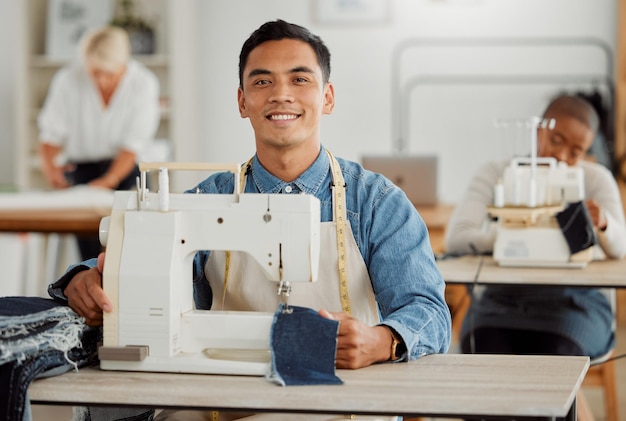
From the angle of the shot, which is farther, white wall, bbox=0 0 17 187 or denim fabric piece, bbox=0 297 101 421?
white wall, bbox=0 0 17 187

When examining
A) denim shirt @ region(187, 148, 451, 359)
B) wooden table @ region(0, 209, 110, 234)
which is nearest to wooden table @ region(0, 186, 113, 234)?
wooden table @ region(0, 209, 110, 234)

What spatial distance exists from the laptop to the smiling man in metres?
2.80

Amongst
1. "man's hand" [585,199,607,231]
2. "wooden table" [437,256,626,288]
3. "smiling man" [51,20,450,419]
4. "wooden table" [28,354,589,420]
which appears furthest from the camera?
"man's hand" [585,199,607,231]

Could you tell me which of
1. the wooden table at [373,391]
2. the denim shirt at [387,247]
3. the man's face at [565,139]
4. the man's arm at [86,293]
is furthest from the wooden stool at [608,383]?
the man's arm at [86,293]

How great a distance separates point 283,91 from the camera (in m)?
1.94

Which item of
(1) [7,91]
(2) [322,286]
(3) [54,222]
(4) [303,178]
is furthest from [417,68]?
(2) [322,286]

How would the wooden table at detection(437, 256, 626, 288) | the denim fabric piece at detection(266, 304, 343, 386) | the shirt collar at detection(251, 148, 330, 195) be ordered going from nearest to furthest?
1. the denim fabric piece at detection(266, 304, 343, 386)
2. the shirt collar at detection(251, 148, 330, 195)
3. the wooden table at detection(437, 256, 626, 288)

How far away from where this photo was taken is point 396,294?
6.14 feet

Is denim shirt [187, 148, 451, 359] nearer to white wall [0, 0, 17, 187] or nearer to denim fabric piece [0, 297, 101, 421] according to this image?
denim fabric piece [0, 297, 101, 421]

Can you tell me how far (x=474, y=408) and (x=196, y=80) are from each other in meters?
5.55

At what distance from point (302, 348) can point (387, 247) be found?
14.0 inches

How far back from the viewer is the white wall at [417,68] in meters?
6.35

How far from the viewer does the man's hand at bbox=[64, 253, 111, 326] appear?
1.74m

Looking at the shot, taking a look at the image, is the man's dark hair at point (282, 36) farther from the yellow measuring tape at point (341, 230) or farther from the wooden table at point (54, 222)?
the wooden table at point (54, 222)
